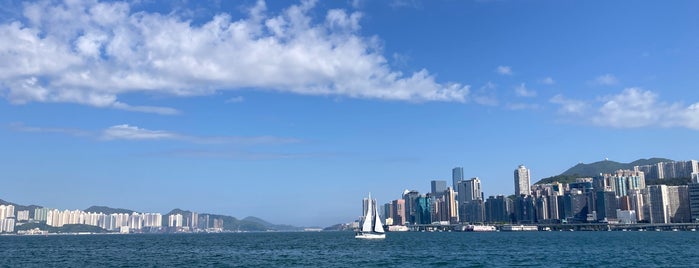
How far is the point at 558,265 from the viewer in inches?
2279

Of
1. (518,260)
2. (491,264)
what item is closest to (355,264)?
(491,264)

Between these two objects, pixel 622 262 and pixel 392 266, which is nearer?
pixel 392 266

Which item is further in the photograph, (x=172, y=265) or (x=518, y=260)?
(x=518, y=260)

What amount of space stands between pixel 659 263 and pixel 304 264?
3650 cm

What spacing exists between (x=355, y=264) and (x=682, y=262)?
109 ft

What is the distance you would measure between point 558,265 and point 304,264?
25.6 meters

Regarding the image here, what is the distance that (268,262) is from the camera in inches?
2525

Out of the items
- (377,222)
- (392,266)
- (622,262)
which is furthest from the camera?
(377,222)

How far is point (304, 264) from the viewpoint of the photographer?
201 feet

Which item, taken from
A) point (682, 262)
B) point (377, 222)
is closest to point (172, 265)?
point (682, 262)

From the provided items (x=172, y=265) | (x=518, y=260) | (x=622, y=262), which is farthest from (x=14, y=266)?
(x=622, y=262)

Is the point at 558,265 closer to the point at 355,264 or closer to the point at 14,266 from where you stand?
the point at 355,264

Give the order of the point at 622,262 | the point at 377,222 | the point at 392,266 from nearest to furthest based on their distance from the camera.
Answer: the point at 392,266 → the point at 622,262 → the point at 377,222

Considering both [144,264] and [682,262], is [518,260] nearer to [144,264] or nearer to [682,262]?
[682,262]
